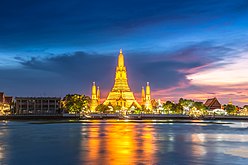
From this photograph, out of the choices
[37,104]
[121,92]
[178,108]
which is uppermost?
[121,92]

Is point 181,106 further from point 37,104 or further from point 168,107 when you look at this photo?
point 37,104

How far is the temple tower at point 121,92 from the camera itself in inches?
7013

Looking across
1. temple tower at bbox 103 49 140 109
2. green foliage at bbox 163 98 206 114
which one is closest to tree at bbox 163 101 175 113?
green foliage at bbox 163 98 206 114

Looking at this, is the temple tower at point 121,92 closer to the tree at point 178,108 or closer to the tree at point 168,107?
the tree at point 168,107

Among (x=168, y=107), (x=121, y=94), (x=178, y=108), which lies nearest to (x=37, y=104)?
(x=121, y=94)

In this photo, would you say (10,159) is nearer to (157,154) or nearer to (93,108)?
(157,154)

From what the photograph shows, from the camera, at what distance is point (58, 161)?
1090 inches

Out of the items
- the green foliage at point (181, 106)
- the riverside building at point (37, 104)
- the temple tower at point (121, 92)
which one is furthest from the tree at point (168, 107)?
the riverside building at point (37, 104)

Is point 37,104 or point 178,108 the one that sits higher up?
point 37,104

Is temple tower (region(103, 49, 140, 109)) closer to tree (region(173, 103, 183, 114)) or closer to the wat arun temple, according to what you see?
the wat arun temple

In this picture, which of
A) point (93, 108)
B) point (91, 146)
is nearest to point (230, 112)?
point (93, 108)

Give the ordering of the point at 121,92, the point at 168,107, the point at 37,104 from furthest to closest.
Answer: the point at 121,92, the point at 168,107, the point at 37,104

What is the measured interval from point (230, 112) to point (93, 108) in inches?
2505

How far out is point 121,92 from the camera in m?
183
